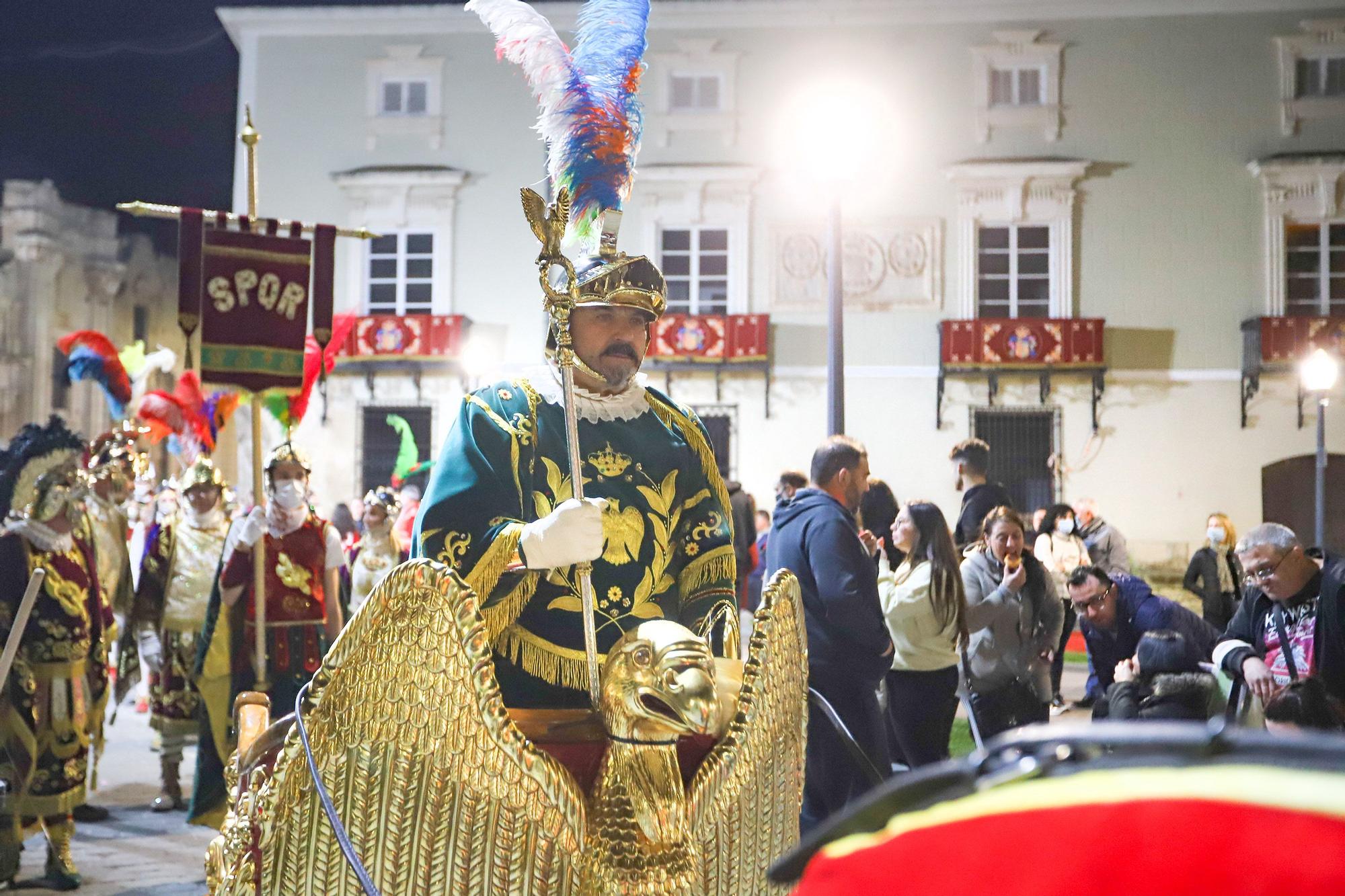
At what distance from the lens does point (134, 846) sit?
6395mm

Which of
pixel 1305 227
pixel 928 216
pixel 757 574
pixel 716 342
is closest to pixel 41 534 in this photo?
pixel 757 574

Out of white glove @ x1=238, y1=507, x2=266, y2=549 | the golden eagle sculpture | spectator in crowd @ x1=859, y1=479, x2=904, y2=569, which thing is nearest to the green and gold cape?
the golden eagle sculpture

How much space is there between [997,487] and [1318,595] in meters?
2.76

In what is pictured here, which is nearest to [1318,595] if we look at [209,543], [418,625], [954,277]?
[418,625]

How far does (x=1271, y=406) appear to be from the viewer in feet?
65.1

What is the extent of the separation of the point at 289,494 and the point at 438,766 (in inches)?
197

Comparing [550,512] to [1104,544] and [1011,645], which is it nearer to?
[1011,645]

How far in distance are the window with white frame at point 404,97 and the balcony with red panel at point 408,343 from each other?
3513 mm

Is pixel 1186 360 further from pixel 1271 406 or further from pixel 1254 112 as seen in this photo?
pixel 1254 112

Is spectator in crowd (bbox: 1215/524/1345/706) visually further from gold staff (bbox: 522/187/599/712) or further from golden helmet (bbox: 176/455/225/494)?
golden helmet (bbox: 176/455/225/494)

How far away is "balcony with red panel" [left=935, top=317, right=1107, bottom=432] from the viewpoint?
776 inches

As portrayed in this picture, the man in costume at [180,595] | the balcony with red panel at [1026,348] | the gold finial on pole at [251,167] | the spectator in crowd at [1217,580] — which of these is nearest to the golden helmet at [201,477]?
the man in costume at [180,595]

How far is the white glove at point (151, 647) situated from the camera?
796cm

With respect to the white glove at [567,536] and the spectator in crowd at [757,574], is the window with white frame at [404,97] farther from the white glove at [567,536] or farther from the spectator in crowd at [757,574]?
the white glove at [567,536]
